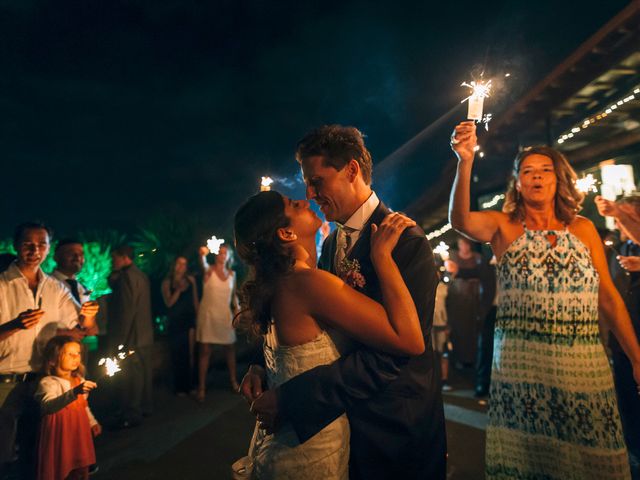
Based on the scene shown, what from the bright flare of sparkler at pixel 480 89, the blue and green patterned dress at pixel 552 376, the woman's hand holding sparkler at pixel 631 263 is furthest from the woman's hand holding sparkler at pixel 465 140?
the woman's hand holding sparkler at pixel 631 263

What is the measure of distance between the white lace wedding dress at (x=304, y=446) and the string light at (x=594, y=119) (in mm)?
8642

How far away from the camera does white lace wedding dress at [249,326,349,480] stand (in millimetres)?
1924

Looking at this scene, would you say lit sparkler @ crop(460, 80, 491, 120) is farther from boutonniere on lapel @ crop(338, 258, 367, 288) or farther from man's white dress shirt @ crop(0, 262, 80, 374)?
man's white dress shirt @ crop(0, 262, 80, 374)

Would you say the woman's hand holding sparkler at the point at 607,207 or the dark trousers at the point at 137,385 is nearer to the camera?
the woman's hand holding sparkler at the point at 607,207

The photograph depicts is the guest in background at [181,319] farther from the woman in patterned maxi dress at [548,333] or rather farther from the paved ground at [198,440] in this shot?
the woman in patterned maxi dress at [548,333]

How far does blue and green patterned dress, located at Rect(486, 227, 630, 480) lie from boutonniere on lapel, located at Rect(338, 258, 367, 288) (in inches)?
48.4

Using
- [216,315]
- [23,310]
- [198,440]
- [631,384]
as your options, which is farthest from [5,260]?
[631,384]

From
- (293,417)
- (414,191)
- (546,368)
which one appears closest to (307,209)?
(293,417)

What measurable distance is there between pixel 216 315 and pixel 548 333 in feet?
20.1

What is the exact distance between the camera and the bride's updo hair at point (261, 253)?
6.82ft

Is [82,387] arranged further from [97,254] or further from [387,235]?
[97,254]

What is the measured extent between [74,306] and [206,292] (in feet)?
11.8

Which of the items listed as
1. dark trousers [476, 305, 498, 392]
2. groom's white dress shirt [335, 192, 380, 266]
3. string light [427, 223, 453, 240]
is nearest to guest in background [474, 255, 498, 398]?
dark trousers [476, 305, 498, 392]

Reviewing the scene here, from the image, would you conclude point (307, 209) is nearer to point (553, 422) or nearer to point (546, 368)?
point (546, 368)
